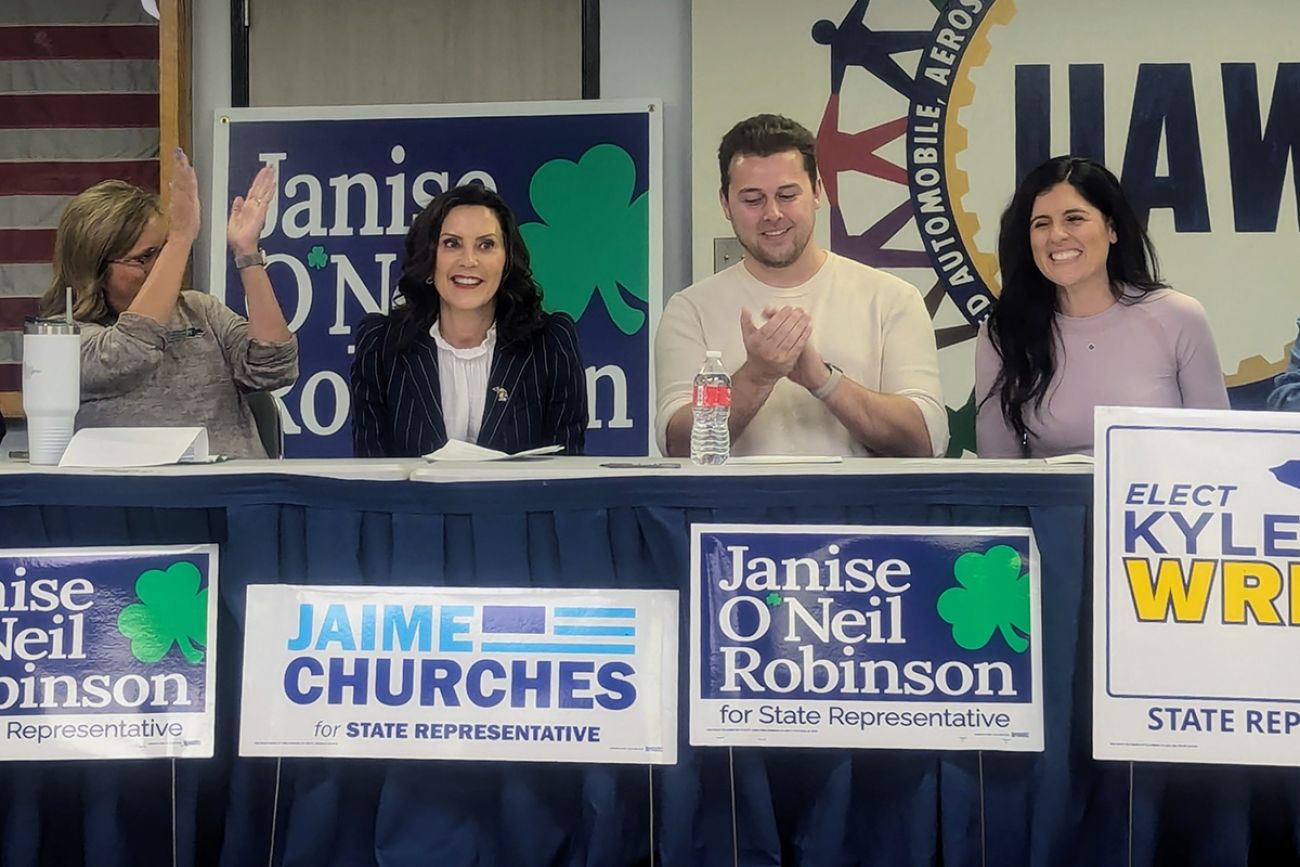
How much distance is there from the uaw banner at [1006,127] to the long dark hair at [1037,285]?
117 cm

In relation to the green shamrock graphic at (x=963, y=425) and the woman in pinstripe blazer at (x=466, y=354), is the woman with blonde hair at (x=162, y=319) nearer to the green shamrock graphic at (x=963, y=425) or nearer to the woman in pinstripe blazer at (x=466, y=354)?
the woman in pinstripe blazer at (x=466, y=354)

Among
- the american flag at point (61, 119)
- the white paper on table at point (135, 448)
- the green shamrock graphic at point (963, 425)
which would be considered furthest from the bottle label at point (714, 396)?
the american flag at point (61, 119)

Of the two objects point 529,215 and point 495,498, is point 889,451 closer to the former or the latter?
point 495,498

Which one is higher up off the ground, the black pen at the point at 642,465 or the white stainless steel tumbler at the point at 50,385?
the white stainless steel tumbler at the point at 50,385

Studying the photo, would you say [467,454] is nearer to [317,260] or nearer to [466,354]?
[466,354]

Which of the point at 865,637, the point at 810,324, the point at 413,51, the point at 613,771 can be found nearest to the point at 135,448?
the point at 613,771

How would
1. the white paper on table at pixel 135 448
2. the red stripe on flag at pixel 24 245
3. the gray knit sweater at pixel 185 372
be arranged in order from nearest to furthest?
the white paper on table at pixel 135 448 → the gray knit sweater at pixel 185 372 → the red stripe on flag at pixel 24 245

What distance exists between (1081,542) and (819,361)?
66 centimetres

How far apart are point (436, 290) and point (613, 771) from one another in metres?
1.17

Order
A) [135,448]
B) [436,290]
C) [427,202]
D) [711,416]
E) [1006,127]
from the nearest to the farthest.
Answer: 1. [135,448]
2. [711,416]
3. [436,290]
4. [1006,127]
5. [427,202]

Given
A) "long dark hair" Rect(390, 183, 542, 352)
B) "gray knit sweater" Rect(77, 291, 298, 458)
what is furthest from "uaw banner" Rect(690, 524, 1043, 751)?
"gray knit sweater" Rect(77, 291, 298, 458)

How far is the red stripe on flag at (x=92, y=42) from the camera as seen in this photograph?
11.8 ft

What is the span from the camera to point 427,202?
3545 mm

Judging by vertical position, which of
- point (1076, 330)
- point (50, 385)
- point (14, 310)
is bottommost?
point (50, 385)
